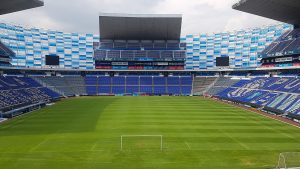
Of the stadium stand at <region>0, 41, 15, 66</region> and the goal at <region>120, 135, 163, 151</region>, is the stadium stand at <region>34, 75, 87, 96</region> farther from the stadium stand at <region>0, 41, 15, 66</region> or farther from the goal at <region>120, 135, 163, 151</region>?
the goal at <region>120, 135, 163, 151</region>

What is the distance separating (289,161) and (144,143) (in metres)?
12.0

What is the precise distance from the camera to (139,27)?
75562 millimetres

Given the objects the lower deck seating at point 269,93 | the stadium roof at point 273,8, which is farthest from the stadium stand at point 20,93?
the stadium roof at point 273,8

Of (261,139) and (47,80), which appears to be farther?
(47,80)

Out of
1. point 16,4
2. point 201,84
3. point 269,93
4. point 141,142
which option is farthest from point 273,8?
point 16,4

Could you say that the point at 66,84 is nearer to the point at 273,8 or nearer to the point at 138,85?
the point at 138,85

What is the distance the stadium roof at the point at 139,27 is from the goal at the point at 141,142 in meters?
48.6

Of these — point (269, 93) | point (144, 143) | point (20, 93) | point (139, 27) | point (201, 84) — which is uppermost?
point (139, 27)

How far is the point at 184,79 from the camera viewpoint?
3406 inches

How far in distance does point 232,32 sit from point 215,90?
80.1 feet

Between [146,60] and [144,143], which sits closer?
[144,143]

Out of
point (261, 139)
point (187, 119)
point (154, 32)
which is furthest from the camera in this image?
point (154, 32)

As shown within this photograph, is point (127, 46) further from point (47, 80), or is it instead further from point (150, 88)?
point (47, 80)

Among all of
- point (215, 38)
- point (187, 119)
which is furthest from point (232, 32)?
→ point (187, 119)
